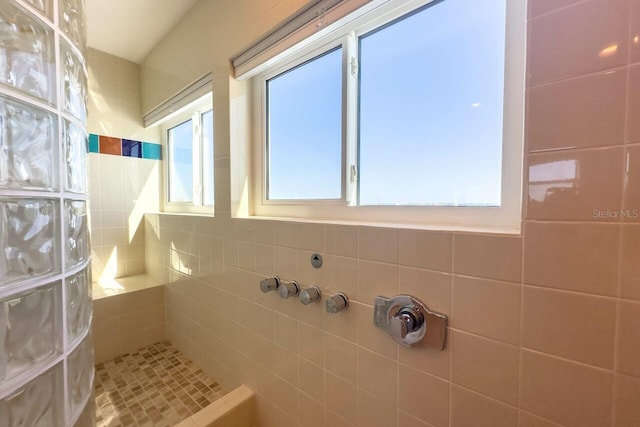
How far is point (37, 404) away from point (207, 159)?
150 centimetres

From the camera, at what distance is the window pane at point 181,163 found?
1.93 metres

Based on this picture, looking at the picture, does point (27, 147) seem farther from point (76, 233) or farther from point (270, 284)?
point (270, 284)

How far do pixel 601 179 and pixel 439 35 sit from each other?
2.01ft

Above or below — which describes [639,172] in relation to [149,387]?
above

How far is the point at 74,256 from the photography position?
0.61 m

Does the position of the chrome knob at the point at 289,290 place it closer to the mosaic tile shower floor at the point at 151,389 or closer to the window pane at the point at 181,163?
the mosaic tile shower floor at the point at 151,389

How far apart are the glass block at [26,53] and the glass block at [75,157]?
8 cm

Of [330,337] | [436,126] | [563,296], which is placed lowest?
[330,337]

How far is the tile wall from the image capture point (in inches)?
75.2

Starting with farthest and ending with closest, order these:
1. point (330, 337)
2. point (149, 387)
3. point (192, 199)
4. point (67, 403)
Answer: point (192, 199) < point (149, 387) < point (330, 337) < point (67, 403)

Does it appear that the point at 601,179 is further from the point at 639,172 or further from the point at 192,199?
the point at 192,199

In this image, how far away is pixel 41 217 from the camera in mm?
515

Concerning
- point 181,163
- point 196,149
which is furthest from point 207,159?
point 181,163

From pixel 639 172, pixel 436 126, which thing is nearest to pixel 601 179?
pixel 639 172
